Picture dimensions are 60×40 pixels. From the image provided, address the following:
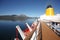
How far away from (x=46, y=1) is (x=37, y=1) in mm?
238

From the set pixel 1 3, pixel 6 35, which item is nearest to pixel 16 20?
pixel 1 3

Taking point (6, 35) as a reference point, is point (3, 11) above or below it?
above

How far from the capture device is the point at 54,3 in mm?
3355

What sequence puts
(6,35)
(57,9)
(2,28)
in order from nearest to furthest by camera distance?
(57,9) < (2,28) < (6,35)

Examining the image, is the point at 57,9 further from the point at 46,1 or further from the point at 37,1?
the point at 37,1


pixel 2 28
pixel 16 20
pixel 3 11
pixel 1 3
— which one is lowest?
pixel 2 28

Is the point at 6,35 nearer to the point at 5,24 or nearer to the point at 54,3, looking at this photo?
the point at 5,24

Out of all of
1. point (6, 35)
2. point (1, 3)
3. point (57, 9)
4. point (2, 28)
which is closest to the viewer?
point (57, 9)

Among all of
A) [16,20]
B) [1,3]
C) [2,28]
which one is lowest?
[2,28]

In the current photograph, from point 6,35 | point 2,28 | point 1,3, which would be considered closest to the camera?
point 1,3

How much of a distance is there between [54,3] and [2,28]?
5.57ft

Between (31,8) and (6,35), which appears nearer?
(31,8)

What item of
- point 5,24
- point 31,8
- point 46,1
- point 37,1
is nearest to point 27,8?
point 31,8

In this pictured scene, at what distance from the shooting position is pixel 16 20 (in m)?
3.54
